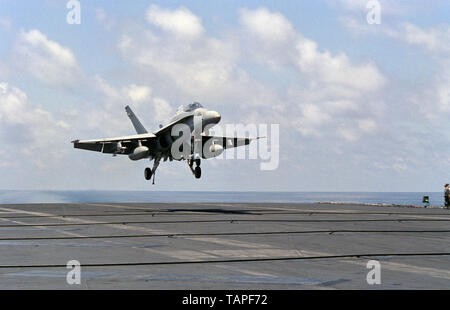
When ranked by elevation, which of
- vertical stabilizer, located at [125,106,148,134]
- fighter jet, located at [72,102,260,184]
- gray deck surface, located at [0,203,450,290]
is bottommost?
gray deck surface, located at [0,203,450,290]

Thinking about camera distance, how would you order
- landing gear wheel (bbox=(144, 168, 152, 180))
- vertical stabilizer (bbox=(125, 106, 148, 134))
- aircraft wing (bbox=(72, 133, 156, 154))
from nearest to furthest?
aircraft wing (bbox=(72, 133, 156, 154))
landing gear wheel (bbox=(144, 168, 152, 180))
vertical stabilizer (bbox=(125, 106, 148, 134))

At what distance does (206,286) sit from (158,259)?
A: 3.88m

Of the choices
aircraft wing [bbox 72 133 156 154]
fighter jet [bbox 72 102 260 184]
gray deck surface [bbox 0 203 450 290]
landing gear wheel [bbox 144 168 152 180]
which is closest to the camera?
gray deck surface [bbox 0 203 450 290]

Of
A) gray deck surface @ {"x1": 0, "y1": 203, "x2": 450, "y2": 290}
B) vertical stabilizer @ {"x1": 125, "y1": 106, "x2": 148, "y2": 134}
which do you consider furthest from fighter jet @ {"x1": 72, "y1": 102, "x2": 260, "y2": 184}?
gray deck surface @ {"x1": 0, "y1": 203, "x2": 450, "y2": 290}

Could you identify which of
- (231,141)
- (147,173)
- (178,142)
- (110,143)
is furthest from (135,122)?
(178,142)

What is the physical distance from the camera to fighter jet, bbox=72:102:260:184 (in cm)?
3519

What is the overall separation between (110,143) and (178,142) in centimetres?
1055

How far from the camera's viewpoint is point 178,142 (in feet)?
122

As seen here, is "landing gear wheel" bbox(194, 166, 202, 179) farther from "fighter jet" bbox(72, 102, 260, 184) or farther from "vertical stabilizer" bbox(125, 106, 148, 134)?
"vertical stabilizer" bbox(125, 106, 148, 134)

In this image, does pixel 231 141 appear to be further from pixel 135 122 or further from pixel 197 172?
pixel 135 122

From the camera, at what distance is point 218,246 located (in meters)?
16.5
